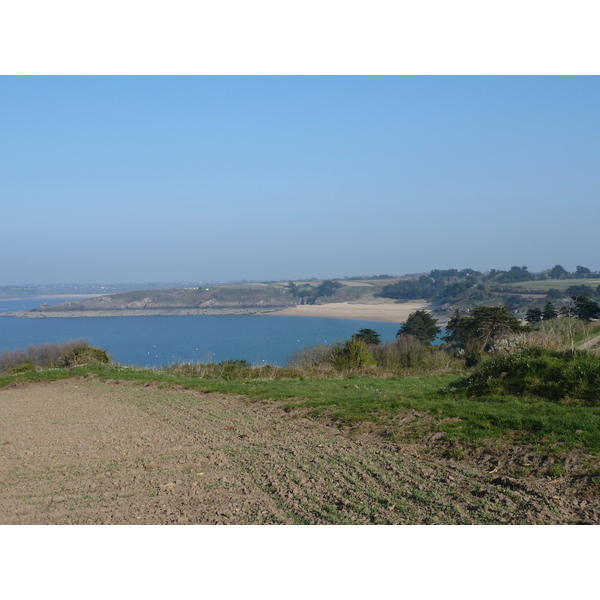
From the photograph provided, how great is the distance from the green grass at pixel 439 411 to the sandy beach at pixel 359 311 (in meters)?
63.0

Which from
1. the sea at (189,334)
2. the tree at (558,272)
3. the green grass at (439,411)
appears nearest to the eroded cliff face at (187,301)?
the sea at (189,334)

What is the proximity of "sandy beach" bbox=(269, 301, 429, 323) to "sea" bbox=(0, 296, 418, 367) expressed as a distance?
368cm

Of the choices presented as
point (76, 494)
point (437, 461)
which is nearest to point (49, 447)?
point (76, 494)

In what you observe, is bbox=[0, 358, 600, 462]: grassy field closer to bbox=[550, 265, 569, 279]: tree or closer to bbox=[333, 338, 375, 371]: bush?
bbox=[333, 338, 375, 371]: bush

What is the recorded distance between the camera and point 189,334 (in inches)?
2862

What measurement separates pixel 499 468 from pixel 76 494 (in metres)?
4.31

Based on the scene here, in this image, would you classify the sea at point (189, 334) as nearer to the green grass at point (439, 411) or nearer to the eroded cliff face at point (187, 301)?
the eroded cliff face at point (187, 301)

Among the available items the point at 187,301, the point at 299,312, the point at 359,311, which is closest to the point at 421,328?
the point at 359,311

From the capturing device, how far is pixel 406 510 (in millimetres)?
4629

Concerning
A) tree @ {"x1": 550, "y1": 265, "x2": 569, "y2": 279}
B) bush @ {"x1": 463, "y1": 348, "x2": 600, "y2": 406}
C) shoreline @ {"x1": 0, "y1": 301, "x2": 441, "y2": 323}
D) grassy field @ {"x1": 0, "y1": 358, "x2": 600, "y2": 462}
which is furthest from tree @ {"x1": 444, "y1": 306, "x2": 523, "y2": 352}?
tree @ {"x1": 550, "y1": 265, "x2": 569, "y2": 279}

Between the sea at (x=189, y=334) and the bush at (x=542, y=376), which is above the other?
the bush at (x=542, y=376)

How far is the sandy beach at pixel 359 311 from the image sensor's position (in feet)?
263

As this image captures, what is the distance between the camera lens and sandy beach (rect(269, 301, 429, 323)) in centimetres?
8031
